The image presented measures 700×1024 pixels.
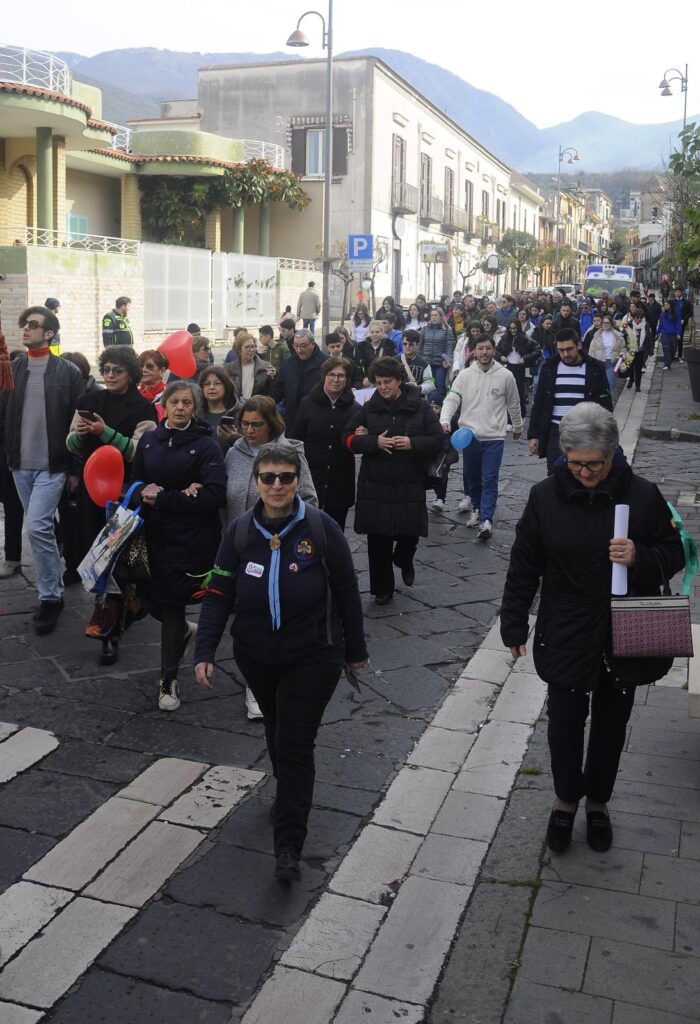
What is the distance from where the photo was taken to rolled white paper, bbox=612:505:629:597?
381 centimetres

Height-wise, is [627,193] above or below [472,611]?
above

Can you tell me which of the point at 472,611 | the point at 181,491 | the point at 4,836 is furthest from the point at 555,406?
the point at 4,836

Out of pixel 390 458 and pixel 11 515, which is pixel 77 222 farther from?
pixel 390 458

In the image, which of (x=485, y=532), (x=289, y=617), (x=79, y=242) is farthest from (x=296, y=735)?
(x=79, y=242)

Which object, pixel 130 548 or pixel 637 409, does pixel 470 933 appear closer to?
pixel 130 548

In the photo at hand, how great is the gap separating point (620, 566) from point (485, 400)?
553cm

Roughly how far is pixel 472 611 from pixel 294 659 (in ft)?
11.3

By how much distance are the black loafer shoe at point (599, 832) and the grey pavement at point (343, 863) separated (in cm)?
4

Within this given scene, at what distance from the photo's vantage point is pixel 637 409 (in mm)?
18422

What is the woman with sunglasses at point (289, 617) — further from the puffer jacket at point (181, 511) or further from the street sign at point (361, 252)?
the street sign at point (361, 252)

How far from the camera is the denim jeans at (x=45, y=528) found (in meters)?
6.54

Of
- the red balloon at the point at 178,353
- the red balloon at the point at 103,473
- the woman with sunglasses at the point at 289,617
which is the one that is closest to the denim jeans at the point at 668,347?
the red balloon at the point at 178,353

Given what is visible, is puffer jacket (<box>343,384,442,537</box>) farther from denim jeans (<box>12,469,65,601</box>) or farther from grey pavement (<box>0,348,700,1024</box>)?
denim jeans (<box>12,469,65,601</box>)

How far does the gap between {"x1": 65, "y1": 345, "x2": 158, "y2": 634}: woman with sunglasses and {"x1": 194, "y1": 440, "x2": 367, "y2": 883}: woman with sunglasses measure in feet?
8.19
